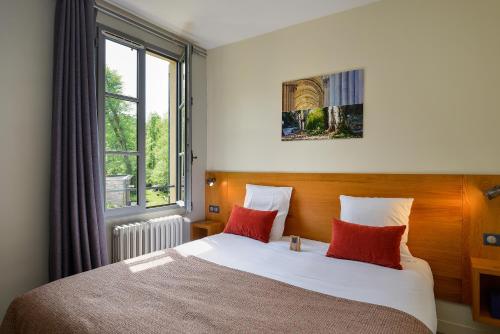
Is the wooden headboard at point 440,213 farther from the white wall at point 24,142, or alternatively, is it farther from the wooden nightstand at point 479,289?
the white wall at point 24,142

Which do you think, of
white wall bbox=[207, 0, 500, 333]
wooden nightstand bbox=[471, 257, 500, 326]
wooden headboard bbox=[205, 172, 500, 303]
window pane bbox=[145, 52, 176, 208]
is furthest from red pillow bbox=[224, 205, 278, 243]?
wooden nightstand bbox=[471, 257, 500, 326]

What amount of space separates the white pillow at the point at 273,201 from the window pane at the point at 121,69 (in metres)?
1.55

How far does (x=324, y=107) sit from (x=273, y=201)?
1023 mm

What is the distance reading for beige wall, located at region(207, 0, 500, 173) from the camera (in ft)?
6.80

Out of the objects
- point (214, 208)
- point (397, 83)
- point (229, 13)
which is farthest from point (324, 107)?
point (214, 208)

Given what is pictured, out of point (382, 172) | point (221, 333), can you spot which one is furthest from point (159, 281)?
point (382, 172)

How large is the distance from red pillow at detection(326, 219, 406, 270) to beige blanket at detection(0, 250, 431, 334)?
0.63 m

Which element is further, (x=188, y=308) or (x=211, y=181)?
(x=211, y=181)

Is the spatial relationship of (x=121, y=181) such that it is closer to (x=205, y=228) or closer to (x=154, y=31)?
(x=205, y=228)

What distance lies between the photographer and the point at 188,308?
4.45 ft

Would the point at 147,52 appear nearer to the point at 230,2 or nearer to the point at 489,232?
the point at 230,2

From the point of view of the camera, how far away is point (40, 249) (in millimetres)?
2146

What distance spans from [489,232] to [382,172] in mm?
814

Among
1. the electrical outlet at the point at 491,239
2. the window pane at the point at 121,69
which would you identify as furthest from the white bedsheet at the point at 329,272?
the window pane at the point at 121,69
